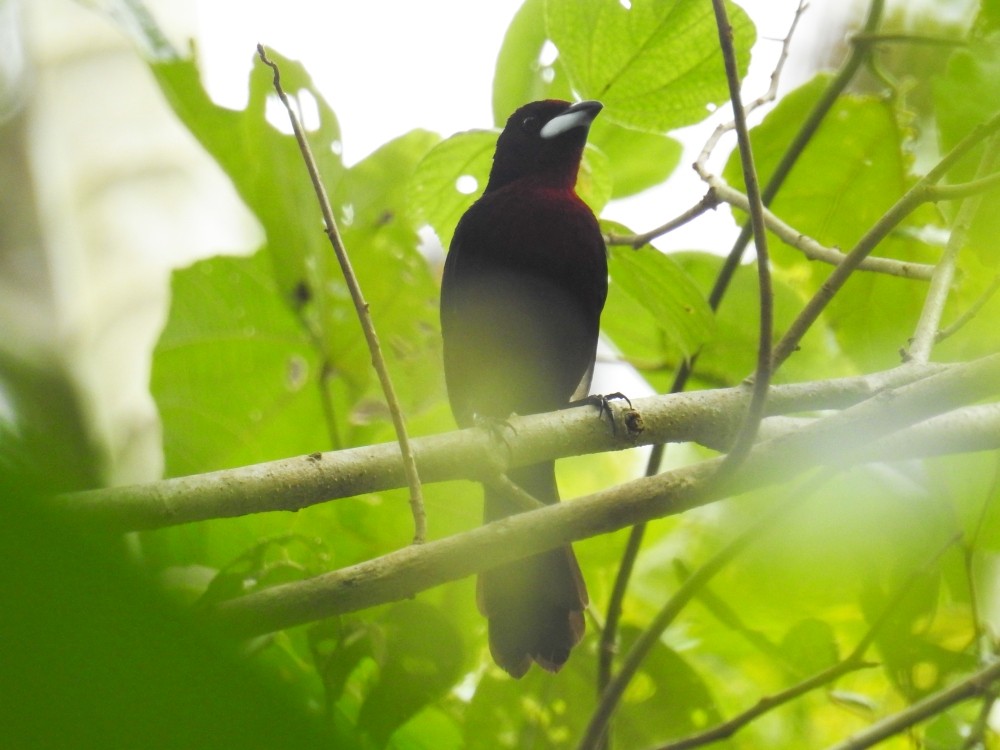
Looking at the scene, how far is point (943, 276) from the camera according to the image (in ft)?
6.32

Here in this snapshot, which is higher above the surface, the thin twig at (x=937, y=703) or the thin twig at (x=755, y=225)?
the thin twig at (x=755, y=225)

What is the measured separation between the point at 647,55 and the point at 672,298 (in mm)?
529

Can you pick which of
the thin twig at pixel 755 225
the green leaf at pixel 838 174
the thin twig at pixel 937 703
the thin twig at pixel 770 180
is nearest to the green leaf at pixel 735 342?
the green leaf at pixel 838 174

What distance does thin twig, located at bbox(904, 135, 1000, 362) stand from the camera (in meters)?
1.90

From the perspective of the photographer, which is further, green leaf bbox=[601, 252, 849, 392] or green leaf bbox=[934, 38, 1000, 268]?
green leaf bbox=[601, 252, 849, 392]

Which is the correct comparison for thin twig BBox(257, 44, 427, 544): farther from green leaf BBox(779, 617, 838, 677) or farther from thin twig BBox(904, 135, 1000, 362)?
green leaf BBox(779, 617, 838, 677)

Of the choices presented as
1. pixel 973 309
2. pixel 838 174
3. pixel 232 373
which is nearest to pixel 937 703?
pixel 973 309

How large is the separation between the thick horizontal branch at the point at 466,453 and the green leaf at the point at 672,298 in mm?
207

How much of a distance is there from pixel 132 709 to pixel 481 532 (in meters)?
1.37

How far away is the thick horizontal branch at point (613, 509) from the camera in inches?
56.8

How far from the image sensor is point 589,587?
2666 millimetres

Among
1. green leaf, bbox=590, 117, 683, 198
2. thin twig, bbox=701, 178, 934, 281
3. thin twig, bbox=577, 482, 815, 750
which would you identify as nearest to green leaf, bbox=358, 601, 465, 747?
thin twig, bbox=577, 482, 815, 750

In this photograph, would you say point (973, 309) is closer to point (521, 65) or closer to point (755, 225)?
point (755, 225)

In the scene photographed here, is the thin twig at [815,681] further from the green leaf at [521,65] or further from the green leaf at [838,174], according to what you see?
the green leaf at [521,65]
